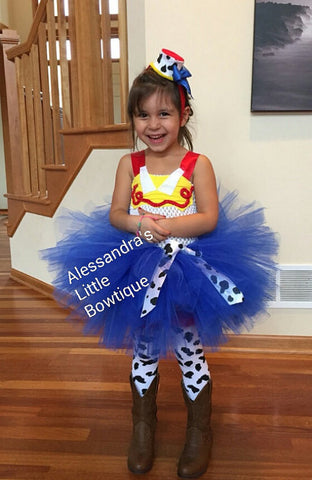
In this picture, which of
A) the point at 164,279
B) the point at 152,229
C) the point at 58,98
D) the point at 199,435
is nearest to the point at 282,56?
the point at 152,229

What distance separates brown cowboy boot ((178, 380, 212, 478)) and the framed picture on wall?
1130 millimetres

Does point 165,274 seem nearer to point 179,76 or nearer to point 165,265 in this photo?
point 165,265

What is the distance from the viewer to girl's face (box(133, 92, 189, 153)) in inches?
44.1

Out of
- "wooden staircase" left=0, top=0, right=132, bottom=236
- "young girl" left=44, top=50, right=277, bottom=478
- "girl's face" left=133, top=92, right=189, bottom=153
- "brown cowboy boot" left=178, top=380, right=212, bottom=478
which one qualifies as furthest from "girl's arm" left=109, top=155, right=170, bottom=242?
"wooden staircase" left=0, top=0, right=132, bottom=236

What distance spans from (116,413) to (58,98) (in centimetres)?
194

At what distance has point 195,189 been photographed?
3.95ft

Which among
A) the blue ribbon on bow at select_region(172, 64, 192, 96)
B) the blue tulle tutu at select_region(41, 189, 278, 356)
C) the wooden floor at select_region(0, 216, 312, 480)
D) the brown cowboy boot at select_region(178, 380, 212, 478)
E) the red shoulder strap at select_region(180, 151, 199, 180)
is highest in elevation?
the blue ribbon on bow at select_region(172, 64, 192, 96)

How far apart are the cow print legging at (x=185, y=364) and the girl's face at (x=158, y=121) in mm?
533

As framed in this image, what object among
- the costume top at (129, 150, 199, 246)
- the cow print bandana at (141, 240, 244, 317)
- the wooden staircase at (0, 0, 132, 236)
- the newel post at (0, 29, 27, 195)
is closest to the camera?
the cow print bandana at (141, 240, 244, 317)

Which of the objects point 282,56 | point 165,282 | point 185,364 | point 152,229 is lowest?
point 185,364

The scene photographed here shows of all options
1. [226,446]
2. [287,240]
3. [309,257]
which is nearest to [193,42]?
[287,240]

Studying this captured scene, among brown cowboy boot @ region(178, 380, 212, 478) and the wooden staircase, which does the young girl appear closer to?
brown cowboy boot @ region(178, 380, 212, 478)

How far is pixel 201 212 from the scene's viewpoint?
1191 millimetres

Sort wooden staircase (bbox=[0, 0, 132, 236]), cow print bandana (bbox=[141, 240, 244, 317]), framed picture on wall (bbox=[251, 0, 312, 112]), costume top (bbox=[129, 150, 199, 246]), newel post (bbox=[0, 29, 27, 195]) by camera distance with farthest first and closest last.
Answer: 1. newel post (bbox=[0, 29, 27, 195])
2. wooden staircase (bbox=[0, 0, 132, 236])
3. framed picture on wall (bbox=[251, 0, 312, 112])
4. costume top (bbox=[129, 150, 199, 246])
5. cow print bandana (bbox=[141, 240, 244, 317])
